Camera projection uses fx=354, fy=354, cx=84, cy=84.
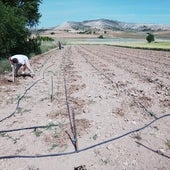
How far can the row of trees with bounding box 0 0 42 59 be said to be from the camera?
25.2 meters

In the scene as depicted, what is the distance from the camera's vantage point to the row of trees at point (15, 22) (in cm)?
2517

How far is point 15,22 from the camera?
26344 mm

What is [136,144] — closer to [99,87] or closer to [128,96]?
[128,96]

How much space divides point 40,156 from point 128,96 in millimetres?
5726

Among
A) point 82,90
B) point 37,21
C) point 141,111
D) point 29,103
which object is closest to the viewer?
point 141,111

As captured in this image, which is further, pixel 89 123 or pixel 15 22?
pixel 15 22

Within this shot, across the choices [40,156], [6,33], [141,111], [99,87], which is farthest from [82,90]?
[6,33]

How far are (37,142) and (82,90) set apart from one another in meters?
5.88

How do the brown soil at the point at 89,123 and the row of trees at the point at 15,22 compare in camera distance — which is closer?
the brown soil at the point at 89,123

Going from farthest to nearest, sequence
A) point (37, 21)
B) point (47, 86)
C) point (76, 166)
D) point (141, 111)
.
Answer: point (37, 21)
point (47, 86)
point (141, 111)
point (76, 166)

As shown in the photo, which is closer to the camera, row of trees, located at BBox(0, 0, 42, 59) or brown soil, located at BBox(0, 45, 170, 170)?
brown soil, located at BBox(0, 45, 170, 170)

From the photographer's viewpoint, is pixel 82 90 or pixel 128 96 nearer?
pixel 128 96

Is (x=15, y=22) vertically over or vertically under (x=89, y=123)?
over

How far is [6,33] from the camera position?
2534 cm
